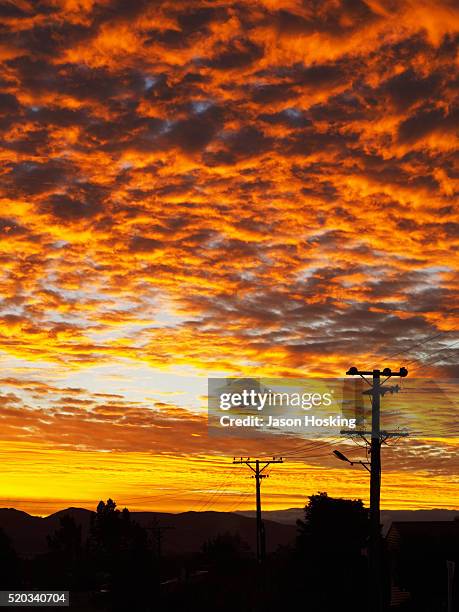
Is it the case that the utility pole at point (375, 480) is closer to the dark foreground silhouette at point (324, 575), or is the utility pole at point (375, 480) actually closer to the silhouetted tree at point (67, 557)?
the dark foreground silhouette at point (324, 575)

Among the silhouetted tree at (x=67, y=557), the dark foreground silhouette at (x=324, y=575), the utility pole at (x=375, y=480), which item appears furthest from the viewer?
the silhouetted tree at (x=67, y=557)

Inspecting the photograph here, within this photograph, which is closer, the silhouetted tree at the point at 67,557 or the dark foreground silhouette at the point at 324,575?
the dark foreground silhouette at the point at 324,575

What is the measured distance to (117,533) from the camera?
Result: 532 feet

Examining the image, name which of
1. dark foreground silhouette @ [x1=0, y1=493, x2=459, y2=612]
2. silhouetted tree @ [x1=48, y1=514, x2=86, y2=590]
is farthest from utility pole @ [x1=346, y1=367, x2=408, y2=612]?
silhouetted tree @ [x1=48, y1=514, x2=86, y2=590]

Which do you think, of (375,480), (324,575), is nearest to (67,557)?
(324,575)

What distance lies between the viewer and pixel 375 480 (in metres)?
34.2

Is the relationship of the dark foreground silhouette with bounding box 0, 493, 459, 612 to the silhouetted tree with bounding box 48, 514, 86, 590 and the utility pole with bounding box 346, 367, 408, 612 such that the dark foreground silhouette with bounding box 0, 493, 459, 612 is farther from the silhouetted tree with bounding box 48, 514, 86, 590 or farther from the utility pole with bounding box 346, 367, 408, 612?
the silhouetted tree with bounding box 48, 514, 86, 590

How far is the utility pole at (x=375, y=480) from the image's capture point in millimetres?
33469

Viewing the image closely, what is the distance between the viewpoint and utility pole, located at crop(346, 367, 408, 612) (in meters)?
33.5

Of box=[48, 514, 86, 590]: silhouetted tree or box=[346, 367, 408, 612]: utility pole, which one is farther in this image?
box=[48, 514, 86, 590]: silhouetted tree

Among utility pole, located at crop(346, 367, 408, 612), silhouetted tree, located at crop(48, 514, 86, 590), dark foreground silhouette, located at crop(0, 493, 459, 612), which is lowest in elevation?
silhouetted tree, located at crop(48, 514, 86, 590)

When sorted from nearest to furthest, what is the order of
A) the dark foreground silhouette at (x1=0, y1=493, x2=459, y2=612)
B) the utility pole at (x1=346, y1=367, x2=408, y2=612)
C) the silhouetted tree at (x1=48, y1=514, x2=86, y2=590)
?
the utility pole at (x1=346, y1=367, x2=408, y2=612), the dark foreground silhouette at (x1=0, y1=493, x2=459, y2=612), the silhouetted tree at (x1=48, y1=514, x2=86, y2=590)

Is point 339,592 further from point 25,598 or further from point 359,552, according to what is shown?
point 25,598

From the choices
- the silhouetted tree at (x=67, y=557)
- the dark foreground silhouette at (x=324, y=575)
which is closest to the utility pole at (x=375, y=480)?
the dark foreground silhouette at (x=324, y=575)
